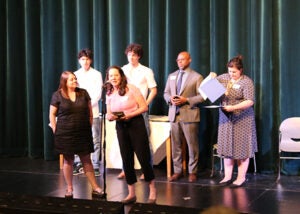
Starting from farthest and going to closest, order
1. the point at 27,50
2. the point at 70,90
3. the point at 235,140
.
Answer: the point at 27,50, the point at 235,140, the point at 70,90

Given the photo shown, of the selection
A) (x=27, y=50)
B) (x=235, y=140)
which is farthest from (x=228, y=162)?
(x=27, y=50)

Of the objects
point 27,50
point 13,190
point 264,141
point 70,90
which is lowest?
point 13,190

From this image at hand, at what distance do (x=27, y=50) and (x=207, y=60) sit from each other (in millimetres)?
2597

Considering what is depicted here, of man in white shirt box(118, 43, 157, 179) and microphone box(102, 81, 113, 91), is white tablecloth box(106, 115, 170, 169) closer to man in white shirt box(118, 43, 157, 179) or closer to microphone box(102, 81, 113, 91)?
man in white shirt box(118, 43, 157, 179)

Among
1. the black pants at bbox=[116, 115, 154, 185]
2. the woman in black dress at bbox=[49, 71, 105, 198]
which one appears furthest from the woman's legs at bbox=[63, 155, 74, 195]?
the black pants at bbox=[116, 115, 154, 185]

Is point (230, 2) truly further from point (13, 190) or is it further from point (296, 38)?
point (13, 190)

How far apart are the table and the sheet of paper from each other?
29.6 inches

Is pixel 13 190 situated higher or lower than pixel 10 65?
lower

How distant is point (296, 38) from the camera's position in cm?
571

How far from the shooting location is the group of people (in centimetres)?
441

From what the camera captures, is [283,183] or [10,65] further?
[10,65]

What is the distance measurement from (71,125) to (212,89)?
1467 mm

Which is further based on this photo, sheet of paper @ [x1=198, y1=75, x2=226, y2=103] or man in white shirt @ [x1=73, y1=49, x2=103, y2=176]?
man in white shirt @ [x1=73, y1=49, x2=103, y2=176]

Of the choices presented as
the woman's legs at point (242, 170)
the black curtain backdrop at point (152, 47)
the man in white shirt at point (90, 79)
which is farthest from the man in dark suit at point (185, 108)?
the man in white shirt at point (90, 79)
